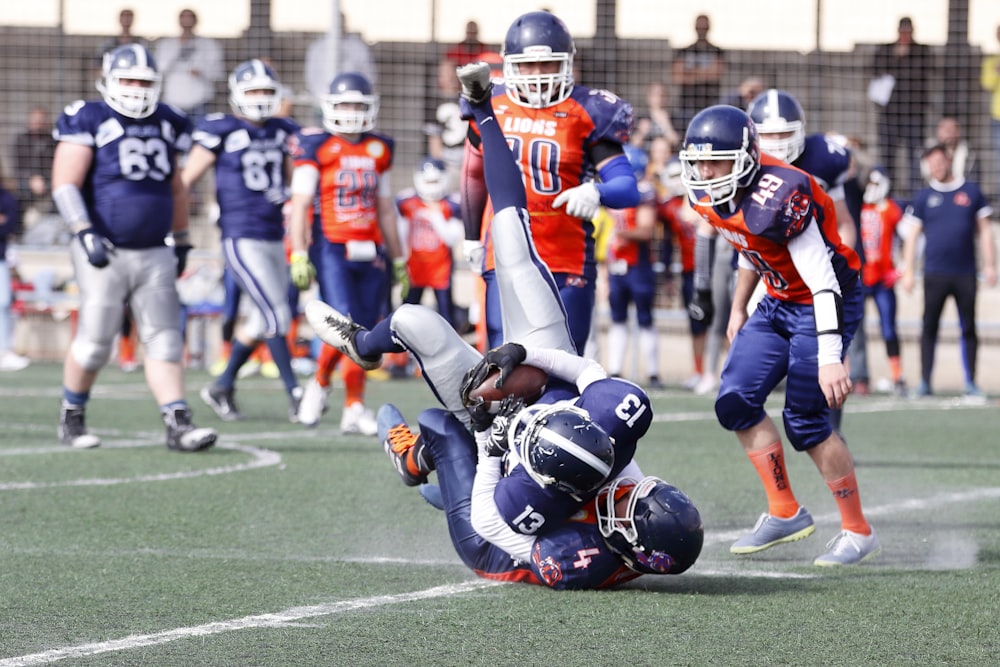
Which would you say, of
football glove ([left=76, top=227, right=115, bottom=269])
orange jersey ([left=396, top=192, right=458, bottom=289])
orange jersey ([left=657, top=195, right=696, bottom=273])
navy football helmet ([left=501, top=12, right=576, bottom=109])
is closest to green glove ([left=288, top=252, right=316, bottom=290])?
football glove ([left=76, top=227, right=115, bottom=269])

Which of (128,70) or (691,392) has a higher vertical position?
(128,70)

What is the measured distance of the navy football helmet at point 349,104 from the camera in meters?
9.57

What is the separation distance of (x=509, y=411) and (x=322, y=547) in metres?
A: 1.10

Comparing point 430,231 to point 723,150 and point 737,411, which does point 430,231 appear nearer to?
point 737,411

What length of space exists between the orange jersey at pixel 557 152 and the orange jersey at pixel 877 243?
8.11 meters

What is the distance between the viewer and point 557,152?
6512mm

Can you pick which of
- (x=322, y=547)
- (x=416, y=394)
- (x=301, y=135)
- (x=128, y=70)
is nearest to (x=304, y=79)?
→ (x=416, y=394)

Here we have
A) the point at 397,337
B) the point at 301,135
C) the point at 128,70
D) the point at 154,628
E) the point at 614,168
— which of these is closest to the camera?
the point at 154,628

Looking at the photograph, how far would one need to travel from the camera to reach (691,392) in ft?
45.5

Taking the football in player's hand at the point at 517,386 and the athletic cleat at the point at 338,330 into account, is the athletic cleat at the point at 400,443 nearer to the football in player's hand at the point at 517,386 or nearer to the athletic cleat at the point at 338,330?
the athletic cleat at the point at 338,330

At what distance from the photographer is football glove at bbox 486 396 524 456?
4.82 meters

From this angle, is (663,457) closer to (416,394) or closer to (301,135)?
(301,135)

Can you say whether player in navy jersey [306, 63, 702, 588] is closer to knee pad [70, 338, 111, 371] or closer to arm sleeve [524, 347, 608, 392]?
arm sleeve [524, 347, 608, 392]

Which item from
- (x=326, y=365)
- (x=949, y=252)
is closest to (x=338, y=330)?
(x=326, y=365)
